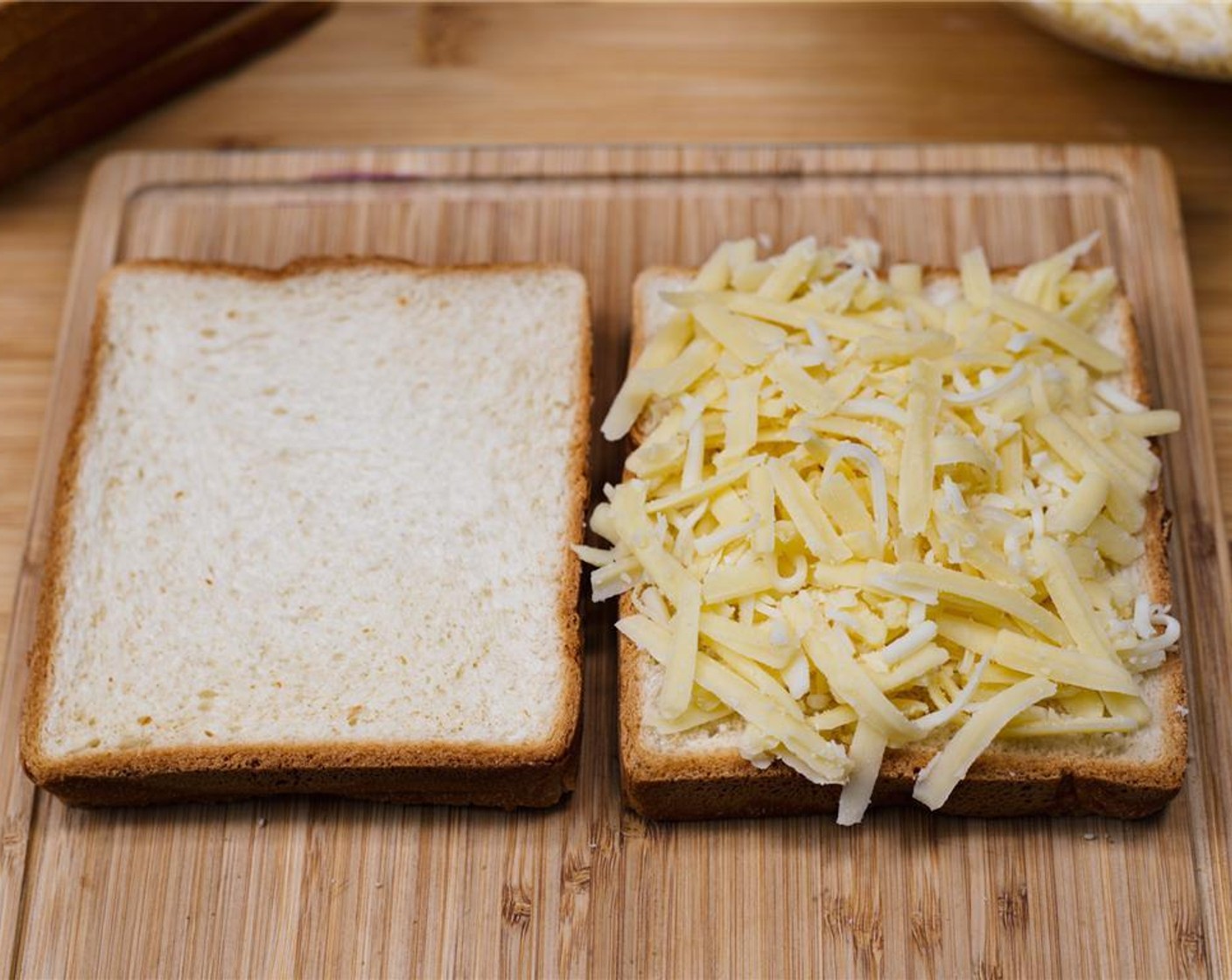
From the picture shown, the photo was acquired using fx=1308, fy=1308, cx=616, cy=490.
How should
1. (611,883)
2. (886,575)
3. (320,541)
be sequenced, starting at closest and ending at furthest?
1. (886,575)
2. (611,883)
3. (320,541)

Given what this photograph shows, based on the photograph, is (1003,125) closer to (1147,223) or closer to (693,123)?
(1147,223)

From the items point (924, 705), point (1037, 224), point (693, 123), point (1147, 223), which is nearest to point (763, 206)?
point (693, 123)

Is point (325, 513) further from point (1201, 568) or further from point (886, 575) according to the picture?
point (1201, 568)

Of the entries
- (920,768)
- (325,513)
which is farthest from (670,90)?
(920,768)

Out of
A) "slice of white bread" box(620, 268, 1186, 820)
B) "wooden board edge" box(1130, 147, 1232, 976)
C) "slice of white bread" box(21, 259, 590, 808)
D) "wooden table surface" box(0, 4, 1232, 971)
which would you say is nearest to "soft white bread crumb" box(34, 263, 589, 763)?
"slice of white bread" box(21, 259, 590, 808)

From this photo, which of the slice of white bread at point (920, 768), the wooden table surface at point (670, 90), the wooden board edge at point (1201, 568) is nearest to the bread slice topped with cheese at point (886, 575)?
the slice of white bread at point (920, 768)

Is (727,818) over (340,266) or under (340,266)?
under

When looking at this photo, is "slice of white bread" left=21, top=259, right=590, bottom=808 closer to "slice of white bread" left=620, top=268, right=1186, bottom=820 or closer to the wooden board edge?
"slice of white bread" left=620, top=268, right=1186, bottom=820
